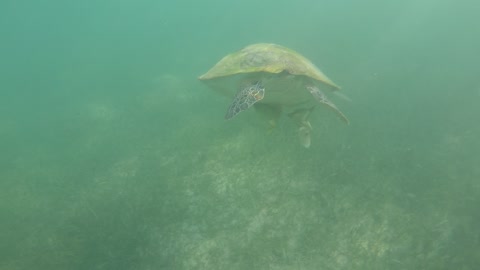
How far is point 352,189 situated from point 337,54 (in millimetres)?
6267

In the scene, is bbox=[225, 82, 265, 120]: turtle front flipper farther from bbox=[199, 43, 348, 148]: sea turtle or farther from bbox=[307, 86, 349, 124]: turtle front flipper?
bbox=[307, 86, 349, 124]: turtle front flipper

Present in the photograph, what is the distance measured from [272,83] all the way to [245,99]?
0.59 meters

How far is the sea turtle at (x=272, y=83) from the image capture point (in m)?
3.93

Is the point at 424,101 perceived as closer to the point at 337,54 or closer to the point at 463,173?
the point at 463,173

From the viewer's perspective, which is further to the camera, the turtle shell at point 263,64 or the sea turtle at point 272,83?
the turtle shell at point 263,64

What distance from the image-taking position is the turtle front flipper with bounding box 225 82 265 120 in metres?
3.69

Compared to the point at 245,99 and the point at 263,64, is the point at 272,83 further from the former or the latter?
the point at 245,99

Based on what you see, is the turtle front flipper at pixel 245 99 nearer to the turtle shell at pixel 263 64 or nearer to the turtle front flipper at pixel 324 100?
the turtle shell at pixel 263 64

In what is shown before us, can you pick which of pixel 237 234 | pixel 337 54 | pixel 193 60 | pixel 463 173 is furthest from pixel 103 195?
pixel 193 60

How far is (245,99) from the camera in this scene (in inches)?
148

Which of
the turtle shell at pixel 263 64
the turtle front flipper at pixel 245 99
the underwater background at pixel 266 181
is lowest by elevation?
the underwater background at pixel 266 181

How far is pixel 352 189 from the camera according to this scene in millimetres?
4715

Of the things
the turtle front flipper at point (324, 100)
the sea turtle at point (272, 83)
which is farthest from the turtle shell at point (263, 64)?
the turtle front flipper at point (324, 100)

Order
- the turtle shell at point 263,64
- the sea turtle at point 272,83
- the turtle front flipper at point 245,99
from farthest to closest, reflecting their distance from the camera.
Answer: the turtle shell at point 263,64 → the sea turtle at point 272,83 → the turtle front flipper at point 245,99
